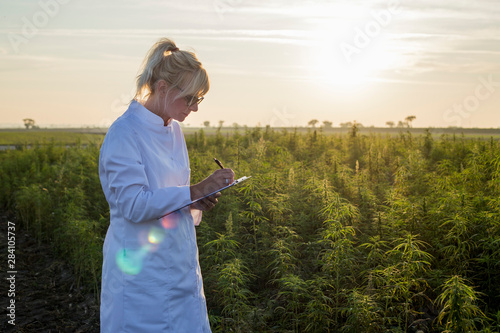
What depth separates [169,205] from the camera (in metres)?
1.89

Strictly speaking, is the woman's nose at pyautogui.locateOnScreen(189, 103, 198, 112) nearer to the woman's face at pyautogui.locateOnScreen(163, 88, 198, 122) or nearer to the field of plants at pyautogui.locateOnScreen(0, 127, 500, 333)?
the woman's face at pyautogui.locateOnScreen(163, 88, 198, 122)

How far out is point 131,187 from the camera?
185 cm

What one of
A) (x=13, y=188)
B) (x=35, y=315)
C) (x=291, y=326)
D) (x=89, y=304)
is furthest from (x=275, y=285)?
(x=13, y=188)

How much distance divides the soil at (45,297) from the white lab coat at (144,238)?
310 cm

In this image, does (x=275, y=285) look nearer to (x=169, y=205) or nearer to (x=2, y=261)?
(x=169, y=205)

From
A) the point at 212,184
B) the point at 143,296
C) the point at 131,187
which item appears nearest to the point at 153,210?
the point at 131,187

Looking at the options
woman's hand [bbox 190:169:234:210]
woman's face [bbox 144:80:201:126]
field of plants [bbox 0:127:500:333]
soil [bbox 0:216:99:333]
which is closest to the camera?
woman's hand [bbox 190:169:234:210]

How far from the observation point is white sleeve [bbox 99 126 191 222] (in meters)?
1.85

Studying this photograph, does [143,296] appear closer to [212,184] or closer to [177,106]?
[212,184]

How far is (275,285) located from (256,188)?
5.02 feet

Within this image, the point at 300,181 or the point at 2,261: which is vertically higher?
the point at 300,181

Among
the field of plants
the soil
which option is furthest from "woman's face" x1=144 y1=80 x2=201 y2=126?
the soil

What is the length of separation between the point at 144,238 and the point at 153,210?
0.22 metres

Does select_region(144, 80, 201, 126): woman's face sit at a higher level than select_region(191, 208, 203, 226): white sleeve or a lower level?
higher
